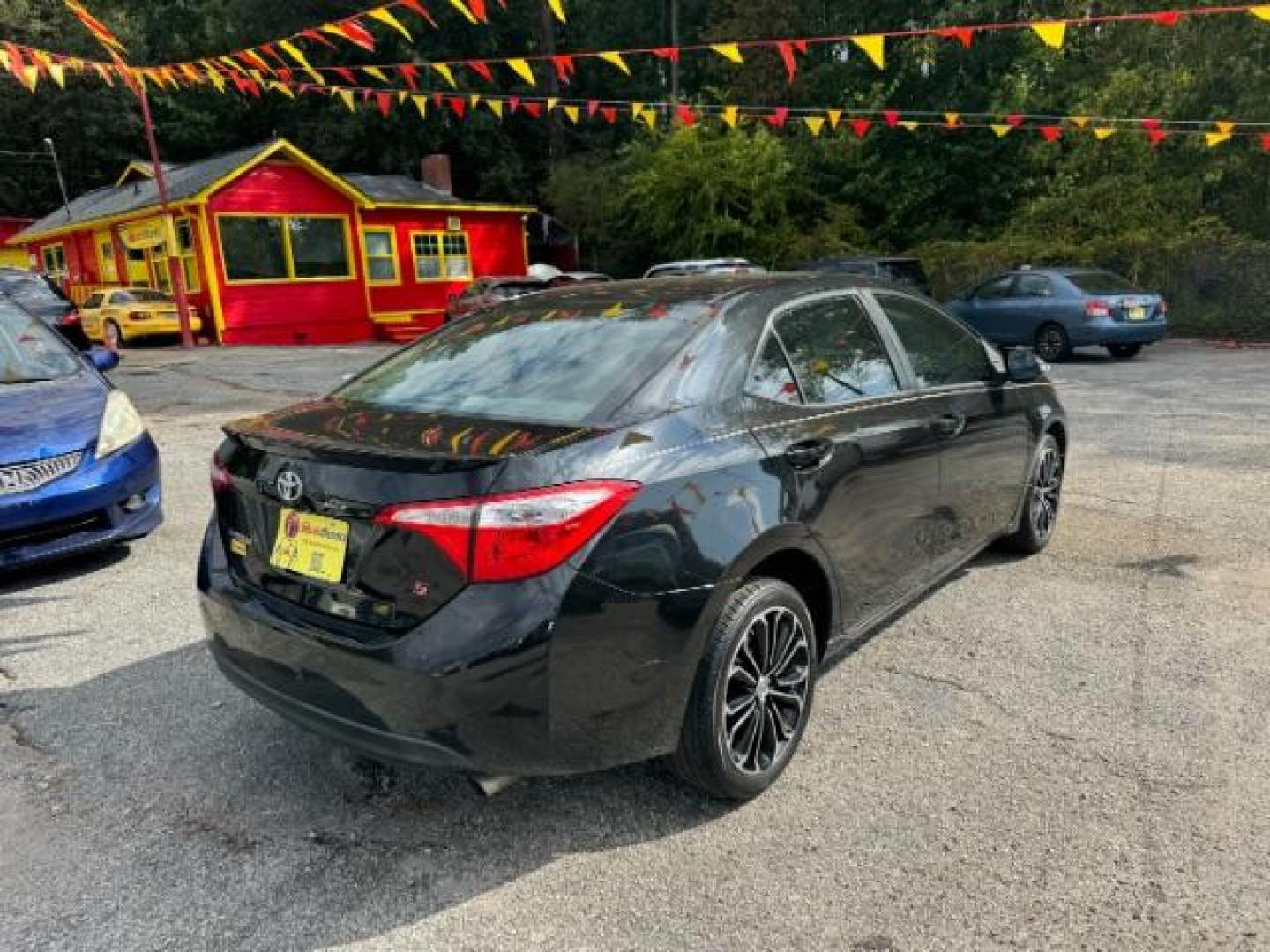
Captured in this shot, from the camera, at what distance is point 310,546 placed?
2525 mm

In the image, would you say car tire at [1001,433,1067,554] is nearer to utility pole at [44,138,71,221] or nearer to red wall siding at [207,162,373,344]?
red wall siding at [207,162,373,344]

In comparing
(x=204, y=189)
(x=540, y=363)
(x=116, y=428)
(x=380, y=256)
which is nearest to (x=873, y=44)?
(x=540, y=363)

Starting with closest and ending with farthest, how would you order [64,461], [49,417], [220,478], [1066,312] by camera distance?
1. [220,478]
2. [64,461]
3. [49,417]
4. [1066,312]

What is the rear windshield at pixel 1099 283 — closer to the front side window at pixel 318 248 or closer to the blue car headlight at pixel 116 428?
the blue car headlight at pixel 116 428

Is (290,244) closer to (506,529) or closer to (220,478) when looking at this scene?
(220,478)

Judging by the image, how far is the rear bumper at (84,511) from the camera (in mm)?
4457

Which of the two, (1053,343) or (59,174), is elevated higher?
(59,174)

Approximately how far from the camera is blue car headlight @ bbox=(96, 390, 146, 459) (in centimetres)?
488

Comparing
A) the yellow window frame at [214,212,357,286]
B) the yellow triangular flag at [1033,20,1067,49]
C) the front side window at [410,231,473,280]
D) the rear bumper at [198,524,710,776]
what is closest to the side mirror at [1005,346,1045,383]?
the rear bumper at [198,524,710,776]

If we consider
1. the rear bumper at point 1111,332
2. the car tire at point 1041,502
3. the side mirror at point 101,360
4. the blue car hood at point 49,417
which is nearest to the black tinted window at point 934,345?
the car tire at point 1041,502

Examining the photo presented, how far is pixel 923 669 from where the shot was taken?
3600 mm

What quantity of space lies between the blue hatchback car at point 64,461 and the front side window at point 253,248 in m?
18.1

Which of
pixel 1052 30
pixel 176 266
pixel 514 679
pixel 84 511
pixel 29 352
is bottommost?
pixel 84 511

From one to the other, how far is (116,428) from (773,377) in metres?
3.92
